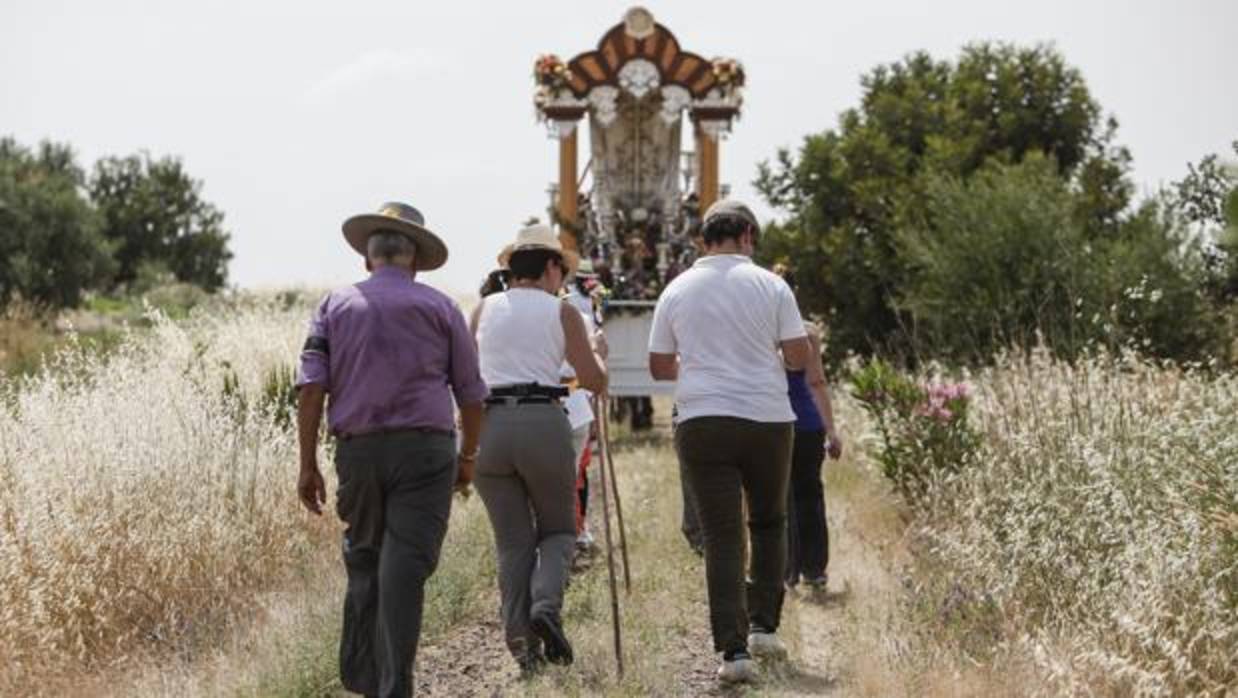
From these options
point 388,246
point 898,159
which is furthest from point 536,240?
point 898,159

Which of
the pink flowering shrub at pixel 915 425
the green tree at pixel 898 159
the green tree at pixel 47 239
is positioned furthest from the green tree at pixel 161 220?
the pink flowering shrub at pixel 915 425

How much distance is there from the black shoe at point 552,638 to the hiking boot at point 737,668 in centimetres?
68

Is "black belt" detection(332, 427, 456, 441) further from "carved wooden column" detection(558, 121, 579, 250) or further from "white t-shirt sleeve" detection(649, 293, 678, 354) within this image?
"carved wooden column" detection(558, 121, 579, 250)

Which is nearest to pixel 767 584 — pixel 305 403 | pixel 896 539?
pixel 305 403

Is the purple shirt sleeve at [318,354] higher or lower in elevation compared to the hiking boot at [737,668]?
higher

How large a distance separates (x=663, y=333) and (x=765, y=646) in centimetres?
150

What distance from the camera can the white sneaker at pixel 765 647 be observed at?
22.7 ft

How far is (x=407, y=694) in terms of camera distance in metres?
5.76

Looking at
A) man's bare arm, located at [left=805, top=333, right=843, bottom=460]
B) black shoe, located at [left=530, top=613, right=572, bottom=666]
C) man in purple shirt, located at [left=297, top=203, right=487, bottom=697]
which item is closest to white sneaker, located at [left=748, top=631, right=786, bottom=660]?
black shoe, located at [left=530, top=613, right=572, bottom=666]

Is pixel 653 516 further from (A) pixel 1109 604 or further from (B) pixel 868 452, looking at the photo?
(A) pixel 1109 604

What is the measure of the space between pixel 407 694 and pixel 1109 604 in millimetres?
2684

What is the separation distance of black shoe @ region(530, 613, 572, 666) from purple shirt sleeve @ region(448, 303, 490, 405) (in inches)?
45.5

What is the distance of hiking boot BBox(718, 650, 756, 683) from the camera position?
6539mm

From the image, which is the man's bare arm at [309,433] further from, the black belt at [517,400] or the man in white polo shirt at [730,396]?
the man in white polo shirt at [730,396]
